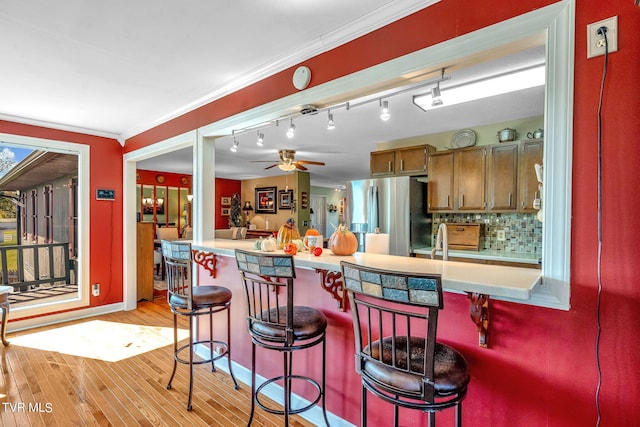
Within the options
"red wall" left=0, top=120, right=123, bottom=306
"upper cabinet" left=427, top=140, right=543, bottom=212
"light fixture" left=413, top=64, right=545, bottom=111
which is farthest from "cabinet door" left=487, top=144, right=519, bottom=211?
"red wall" left=0, top=120, right=123, bottom=306

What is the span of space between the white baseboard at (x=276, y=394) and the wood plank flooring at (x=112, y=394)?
0.05m

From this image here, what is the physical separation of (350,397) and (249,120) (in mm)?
2058

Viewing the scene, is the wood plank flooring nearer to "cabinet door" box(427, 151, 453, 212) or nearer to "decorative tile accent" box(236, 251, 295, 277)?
"decorative tile accent" box(236, 251, 295, 277)

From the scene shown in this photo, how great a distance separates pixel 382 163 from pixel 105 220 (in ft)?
12.6

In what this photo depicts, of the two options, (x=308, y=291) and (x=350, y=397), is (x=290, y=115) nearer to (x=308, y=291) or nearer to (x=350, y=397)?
(x=308, y=291)

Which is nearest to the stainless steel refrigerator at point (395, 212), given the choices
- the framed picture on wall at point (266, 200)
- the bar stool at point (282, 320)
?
the bar stool at point (282, 320)

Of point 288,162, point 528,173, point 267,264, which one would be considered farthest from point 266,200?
point 267,264

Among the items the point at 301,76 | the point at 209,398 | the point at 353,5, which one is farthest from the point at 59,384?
the point at 353,5

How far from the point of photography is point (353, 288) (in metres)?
1.27

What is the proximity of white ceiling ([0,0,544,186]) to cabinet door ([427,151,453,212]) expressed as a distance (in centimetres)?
38

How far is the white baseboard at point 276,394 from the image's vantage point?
1.96 m

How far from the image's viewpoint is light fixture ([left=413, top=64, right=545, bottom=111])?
2350 mm

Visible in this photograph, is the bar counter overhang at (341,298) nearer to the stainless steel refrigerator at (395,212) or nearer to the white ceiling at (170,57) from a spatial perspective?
the white ceiling at (170,57)

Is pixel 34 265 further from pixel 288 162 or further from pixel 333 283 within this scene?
pixel 333 283
